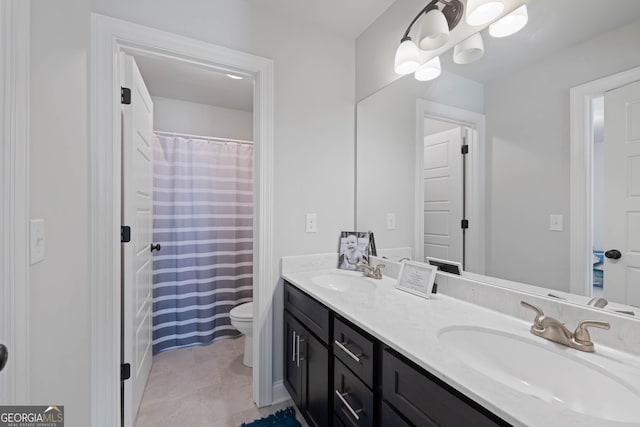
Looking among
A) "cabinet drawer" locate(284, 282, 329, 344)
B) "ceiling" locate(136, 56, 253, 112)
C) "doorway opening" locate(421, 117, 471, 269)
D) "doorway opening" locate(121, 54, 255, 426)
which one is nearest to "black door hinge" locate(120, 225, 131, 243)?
"doorway opening" locate(121, 54, 255, 426)

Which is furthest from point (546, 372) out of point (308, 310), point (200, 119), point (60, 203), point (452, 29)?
point (200, 119)

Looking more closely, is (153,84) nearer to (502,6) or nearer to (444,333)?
(502,6)

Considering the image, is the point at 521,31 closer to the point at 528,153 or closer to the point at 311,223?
the point at 528,153

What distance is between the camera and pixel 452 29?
131cm

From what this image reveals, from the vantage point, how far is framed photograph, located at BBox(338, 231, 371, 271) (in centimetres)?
187

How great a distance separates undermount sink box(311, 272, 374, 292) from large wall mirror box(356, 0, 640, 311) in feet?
1.13

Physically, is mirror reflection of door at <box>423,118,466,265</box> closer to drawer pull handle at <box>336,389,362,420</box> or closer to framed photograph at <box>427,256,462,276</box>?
framed photograph at <box>427,256,462,276</box>

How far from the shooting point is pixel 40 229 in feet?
2.64

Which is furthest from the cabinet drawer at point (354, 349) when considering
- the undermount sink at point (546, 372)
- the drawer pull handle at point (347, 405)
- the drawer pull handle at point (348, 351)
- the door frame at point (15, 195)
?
the door frame at point (15, 195)

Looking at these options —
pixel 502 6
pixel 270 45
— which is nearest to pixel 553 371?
pixel 502 6

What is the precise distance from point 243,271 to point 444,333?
230 centimetres

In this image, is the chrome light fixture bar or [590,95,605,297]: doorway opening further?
the chrome light fixture bar

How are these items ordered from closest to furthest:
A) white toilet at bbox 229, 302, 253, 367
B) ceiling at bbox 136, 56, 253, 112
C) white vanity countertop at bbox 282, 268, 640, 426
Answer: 1. white vanity countertop at bbox 282, 268, 640, 426
2. white toilet at bbox 229, 302, 253, 367
3. ceiling at bbox 136, 56, 253, 112

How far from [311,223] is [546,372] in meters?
1.33
